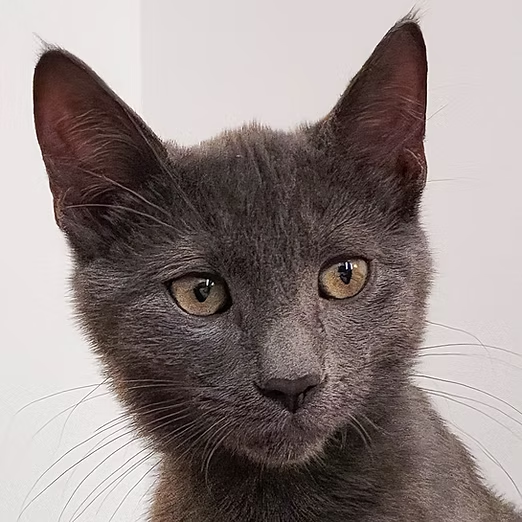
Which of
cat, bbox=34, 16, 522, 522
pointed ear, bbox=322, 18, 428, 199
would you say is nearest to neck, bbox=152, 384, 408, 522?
cat, bbox=34, 16, 522, 522

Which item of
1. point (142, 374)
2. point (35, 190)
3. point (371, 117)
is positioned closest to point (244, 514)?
point (142, 374)

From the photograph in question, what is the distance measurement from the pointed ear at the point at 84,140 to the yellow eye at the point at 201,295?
0.12 metres

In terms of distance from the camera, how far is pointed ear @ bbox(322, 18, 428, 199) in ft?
2.74

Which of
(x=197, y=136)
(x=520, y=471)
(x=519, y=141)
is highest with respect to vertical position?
(x=197, y=136)

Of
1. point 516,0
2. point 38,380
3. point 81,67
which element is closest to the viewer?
point 81,67

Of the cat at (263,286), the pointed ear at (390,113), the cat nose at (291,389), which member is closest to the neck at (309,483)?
the cat at (263,286)

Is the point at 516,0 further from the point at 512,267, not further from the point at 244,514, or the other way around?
the point at 244,514

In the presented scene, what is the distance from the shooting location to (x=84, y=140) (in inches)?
33.6

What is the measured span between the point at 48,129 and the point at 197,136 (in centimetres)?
74

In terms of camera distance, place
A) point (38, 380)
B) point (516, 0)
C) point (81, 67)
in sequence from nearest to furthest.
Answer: point (81, 67) < point (516, 0) < point (38, 380)

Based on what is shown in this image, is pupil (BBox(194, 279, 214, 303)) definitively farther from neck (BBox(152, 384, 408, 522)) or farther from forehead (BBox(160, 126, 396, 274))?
neck (BBox(152, 384, 408, 522))

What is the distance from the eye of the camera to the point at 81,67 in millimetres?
791

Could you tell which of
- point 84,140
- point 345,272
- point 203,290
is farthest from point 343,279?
point 84,140

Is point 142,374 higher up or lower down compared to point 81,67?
lower down
